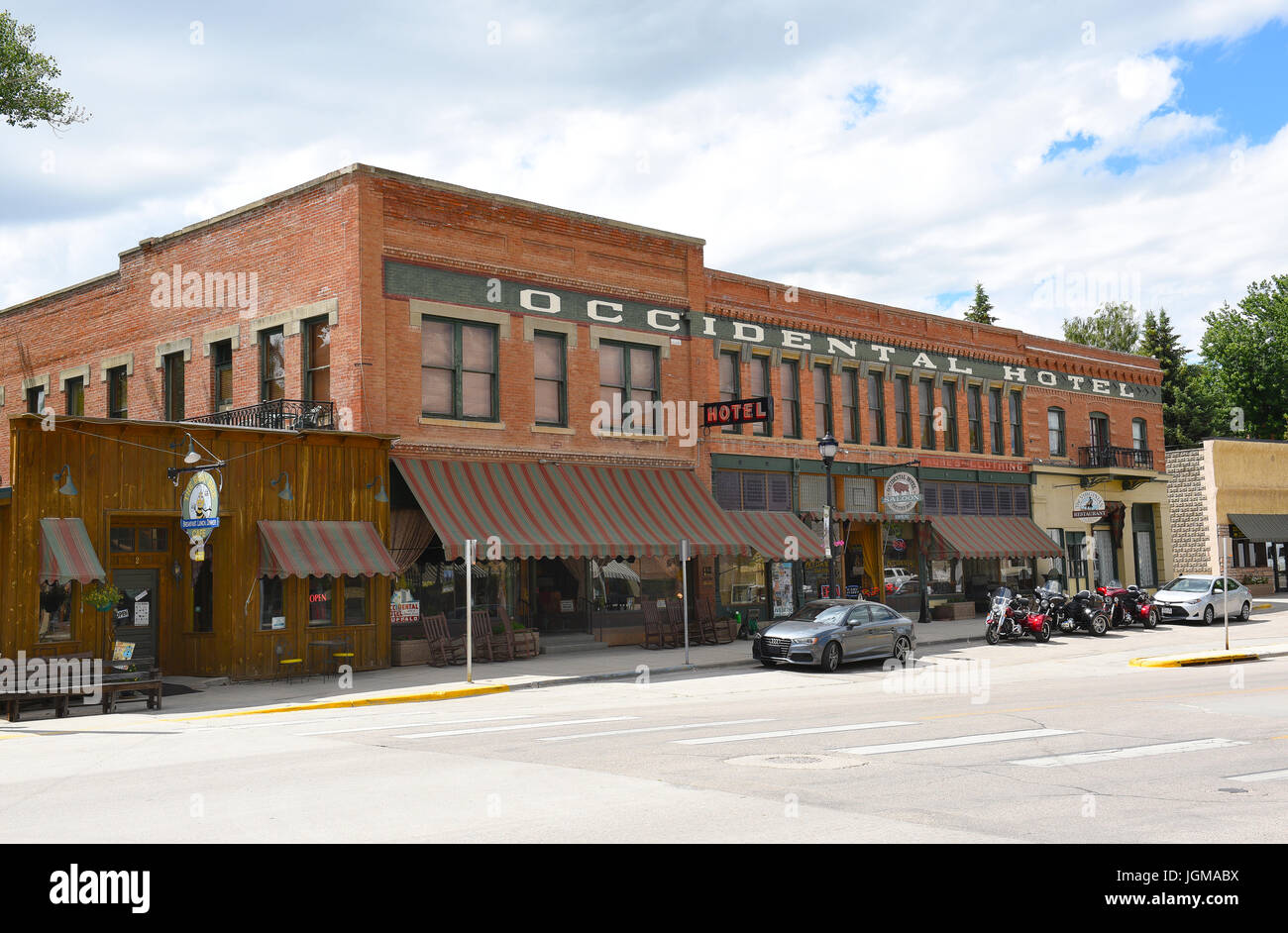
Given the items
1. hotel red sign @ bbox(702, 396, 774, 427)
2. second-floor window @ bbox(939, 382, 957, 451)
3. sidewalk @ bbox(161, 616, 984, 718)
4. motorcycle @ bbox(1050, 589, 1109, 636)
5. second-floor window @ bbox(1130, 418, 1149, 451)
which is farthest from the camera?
second-floor window @ bbox(1130, 418, 1149, 451)

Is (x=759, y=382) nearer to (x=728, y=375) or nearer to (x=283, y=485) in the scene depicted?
(x=728, y=375)

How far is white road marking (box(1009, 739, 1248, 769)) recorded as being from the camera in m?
11.1

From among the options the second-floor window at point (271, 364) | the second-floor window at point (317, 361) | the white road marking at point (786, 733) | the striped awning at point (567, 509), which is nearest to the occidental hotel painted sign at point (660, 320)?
the second-floor window at point (317, 361)

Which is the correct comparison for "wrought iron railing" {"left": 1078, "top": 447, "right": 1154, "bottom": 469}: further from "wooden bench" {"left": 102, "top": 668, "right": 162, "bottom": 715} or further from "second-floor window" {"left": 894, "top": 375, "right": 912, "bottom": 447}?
"wooden bench" {"left": 102, "top": 668, "right": 162, "bottom": 715}

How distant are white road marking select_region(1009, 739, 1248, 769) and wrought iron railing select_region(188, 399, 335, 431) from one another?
16.2 metres

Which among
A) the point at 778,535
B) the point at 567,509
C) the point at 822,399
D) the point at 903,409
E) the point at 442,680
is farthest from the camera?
the point at 903,409

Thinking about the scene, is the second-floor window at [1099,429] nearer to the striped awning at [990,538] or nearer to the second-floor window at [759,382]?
the striped awning at [990,538]

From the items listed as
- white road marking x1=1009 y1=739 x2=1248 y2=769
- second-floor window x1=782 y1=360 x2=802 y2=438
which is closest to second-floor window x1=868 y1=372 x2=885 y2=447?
second-floor window x1=782 y1=360 x2=802 y2=438

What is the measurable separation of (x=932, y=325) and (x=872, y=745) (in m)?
27.9

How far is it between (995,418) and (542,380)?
65.0 feet

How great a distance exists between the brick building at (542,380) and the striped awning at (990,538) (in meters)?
0.11

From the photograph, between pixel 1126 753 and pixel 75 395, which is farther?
pixel 75 395

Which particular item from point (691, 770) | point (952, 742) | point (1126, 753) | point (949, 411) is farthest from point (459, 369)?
point (949, 411)

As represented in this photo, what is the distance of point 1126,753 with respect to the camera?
11680mm
